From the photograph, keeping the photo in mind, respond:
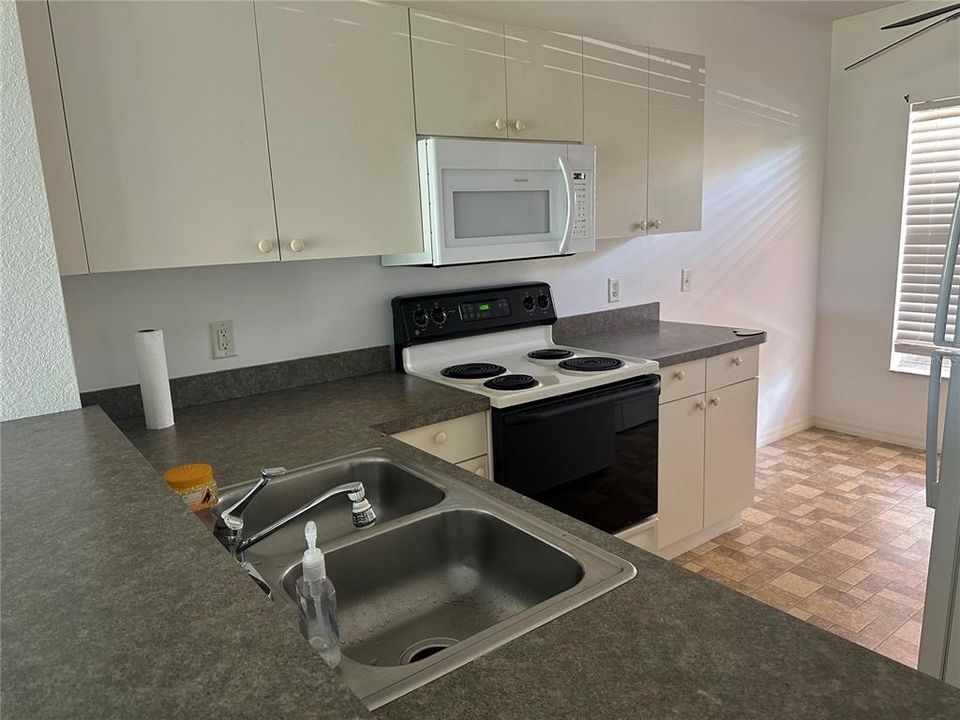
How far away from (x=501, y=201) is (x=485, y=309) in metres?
0.50

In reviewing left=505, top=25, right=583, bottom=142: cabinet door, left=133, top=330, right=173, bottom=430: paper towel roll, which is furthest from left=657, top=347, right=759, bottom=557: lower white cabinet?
left=133, top=330, right=173, bottom=430: paper towel roll

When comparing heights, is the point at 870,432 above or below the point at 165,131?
below

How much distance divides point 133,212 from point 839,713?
1709mm

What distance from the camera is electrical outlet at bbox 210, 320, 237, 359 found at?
2.14m

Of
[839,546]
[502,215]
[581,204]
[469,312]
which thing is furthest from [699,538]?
[502,215]

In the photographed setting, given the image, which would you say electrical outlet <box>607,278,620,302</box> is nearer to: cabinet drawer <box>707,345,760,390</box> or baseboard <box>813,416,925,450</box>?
cabinet drawer <box>707,345,760,390</box>

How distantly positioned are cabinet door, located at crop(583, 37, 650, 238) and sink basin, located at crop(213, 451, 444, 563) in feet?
5.03

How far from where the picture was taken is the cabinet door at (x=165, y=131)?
1555 millimetres

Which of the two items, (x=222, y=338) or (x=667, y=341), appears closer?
(x=222, y=338)

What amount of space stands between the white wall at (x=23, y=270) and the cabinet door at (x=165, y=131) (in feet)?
0.48

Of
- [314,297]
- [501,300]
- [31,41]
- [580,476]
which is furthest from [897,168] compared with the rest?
[31,41]

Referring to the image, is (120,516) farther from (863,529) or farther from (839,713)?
(863,529)

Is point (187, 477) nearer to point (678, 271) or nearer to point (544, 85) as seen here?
point (544, 85)

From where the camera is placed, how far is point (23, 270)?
4.66ft
